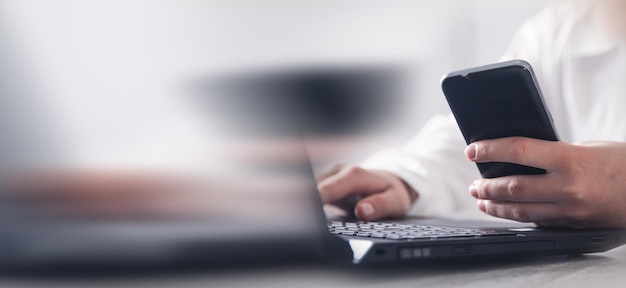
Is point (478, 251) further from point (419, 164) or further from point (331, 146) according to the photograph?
point (331, 146)

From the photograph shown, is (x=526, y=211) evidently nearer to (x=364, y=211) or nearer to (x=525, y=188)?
(x=525, y=188)

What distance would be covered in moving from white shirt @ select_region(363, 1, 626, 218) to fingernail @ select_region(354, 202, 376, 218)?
142 millimetres

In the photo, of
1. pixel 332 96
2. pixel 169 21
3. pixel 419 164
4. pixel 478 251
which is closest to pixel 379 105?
pixel 332 96

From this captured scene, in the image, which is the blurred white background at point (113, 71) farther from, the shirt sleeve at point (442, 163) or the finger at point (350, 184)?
the shirt sleeve at point (442, 163)

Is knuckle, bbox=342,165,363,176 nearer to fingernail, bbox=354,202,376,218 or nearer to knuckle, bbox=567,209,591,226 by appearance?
fingernail, bbox=354,202,376,218

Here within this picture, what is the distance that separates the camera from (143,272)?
0.31 meters

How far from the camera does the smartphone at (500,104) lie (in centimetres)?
46

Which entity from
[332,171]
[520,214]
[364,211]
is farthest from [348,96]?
[520,214]

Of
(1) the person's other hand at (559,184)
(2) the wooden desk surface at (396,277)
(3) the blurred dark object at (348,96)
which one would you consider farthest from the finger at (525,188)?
(3) the blurred dark object at (348,96)

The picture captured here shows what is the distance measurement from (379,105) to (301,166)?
52.2 inches

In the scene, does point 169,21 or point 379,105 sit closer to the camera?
point 169,21

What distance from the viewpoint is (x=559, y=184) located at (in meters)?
0.52

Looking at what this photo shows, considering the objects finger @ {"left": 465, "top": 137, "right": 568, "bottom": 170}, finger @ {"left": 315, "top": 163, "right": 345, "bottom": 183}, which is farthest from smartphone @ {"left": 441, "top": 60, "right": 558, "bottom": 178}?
finger @ {"left": 315, "top": 163, "right": 345, "bottom": 183}

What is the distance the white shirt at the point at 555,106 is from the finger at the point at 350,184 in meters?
0.07
